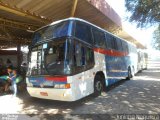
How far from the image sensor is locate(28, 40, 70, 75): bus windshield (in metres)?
6.84

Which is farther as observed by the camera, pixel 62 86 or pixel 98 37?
pixel 98 37

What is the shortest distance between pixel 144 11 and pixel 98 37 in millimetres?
5404

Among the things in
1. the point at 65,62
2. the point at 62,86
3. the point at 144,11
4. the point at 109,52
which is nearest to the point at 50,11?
the point at 109,52

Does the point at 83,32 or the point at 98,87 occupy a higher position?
the point at 83,32

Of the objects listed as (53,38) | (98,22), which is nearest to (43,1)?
(53,38)

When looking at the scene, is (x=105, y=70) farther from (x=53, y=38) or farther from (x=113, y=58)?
(x=53, y=38)

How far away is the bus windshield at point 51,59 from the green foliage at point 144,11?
795cm

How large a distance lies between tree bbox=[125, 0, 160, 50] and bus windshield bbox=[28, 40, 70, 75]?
313 inches

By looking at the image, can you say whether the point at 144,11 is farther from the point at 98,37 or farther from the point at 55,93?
the point at 55,93

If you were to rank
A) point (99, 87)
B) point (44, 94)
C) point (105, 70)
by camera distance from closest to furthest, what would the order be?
1. point (44, 94)
2. point (99, 87)
3. point (105, 70)

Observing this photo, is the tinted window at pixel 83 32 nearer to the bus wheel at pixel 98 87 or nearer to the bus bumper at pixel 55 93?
the bus wheel at pixel 98 87

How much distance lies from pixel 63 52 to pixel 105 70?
11.6 ft

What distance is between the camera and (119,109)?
688cm

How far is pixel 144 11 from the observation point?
1302 centimetres
